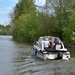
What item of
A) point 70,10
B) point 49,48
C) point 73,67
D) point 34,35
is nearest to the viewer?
point 73,67

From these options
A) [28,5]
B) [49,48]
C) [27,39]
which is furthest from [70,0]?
[28,5]

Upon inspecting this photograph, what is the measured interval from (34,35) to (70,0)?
17.7 metres

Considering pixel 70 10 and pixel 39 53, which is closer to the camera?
pixel 39 53

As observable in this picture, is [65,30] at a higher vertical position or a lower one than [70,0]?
lower

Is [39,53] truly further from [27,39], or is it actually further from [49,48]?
[27,39]

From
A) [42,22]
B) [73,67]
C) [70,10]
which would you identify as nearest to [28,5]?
[42,22]

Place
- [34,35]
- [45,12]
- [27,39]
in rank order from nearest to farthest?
[45,12], [34,35], [27,39]

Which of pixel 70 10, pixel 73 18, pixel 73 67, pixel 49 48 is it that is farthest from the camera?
pixel 70 10

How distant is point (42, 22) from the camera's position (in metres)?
64.8

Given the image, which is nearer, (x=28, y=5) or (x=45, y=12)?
(x=45, y=12)

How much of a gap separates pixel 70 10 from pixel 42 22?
26.6 feet

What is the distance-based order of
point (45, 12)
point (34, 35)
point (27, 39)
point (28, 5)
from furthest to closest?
1. point (28, 5)
2. point (27, 39)
3. point (34, 35)
4. point (45, 12)

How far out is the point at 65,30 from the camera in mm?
56000

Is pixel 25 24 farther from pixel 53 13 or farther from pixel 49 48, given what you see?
pixel 49 48
